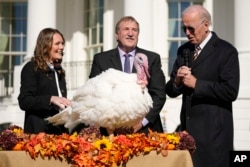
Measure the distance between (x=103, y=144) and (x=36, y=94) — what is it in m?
1.83

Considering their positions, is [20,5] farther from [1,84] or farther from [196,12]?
[196,12]

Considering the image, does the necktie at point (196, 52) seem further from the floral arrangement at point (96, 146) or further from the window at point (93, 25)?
the window at point (93, 25)

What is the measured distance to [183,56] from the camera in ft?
18.1

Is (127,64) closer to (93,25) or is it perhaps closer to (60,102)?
(60,102)

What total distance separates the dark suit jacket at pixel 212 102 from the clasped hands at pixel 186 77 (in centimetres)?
5

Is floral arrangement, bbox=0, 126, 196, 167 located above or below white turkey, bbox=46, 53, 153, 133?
below

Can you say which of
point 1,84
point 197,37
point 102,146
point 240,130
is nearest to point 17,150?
point 102,146

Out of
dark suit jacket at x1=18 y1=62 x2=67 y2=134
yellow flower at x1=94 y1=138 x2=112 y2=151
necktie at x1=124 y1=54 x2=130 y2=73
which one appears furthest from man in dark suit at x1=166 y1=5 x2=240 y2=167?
dark suit jacket at x1=18 y1=62 x2=67 y2=134

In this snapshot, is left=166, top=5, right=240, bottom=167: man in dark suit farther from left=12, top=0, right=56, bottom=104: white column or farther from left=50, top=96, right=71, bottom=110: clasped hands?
left=12, top=0, right=56, bottom=104: white column

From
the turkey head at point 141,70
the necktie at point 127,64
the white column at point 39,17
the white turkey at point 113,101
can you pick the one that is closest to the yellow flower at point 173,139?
the white turkey at point 113,101

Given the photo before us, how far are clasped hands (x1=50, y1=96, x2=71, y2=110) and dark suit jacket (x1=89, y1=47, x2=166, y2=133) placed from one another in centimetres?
46

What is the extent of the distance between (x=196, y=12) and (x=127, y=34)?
0.70 meters

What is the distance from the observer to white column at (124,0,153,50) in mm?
15820

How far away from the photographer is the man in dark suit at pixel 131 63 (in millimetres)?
5598
